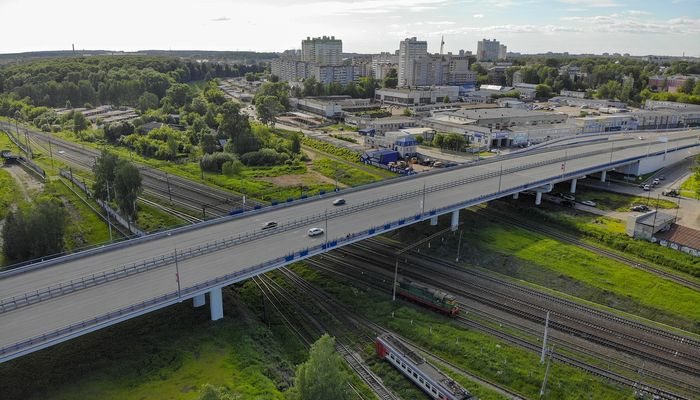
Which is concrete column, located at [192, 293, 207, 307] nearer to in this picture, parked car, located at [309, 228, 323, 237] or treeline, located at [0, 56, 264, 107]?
parked car, located at [309, 228, 323, 237]

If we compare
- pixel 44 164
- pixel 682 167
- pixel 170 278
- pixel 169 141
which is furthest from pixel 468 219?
pixel 44 164

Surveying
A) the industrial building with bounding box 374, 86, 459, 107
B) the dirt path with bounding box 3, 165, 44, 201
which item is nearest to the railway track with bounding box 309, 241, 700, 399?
the dirt path with bounding box 3, 165, 44, 201

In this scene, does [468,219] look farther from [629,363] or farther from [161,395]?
[161,395]

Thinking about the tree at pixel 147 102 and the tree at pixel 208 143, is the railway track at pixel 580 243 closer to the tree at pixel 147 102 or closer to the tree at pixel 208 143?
the tree at pixel 208 143

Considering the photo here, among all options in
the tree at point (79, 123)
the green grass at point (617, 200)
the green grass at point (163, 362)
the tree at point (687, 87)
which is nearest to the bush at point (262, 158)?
the green grass at point (617, 200)

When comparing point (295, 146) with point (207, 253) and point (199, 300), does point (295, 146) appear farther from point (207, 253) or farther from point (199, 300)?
point (199, 300)

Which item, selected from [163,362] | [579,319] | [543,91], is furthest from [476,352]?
[543,91]
